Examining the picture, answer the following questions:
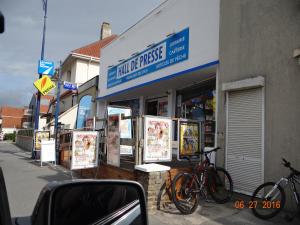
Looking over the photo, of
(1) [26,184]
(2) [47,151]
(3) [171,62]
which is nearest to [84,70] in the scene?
(2) [47,151]

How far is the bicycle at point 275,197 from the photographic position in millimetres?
5734

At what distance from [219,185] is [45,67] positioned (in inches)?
546

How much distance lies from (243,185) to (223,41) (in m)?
3.86

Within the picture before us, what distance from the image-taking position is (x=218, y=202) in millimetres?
7012

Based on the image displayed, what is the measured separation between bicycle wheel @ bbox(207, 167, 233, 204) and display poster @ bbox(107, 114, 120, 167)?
242 cm

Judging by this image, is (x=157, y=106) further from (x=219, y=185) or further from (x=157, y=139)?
(x=219, y=185)

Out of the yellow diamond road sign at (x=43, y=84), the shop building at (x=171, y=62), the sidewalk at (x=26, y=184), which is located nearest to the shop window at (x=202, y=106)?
the shop building at (x=171, y=62)

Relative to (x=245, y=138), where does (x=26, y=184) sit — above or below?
below

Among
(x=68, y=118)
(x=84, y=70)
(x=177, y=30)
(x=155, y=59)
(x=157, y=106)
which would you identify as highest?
(x=84, y=70)

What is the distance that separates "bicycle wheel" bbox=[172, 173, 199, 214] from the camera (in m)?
6.25

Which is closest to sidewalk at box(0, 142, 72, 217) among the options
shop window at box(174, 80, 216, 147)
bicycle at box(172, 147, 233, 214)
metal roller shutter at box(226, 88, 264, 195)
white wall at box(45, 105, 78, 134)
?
bicycle at box(172, 147, 233, 214)

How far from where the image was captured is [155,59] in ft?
40.2

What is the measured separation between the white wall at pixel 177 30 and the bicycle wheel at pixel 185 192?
3876 mm
